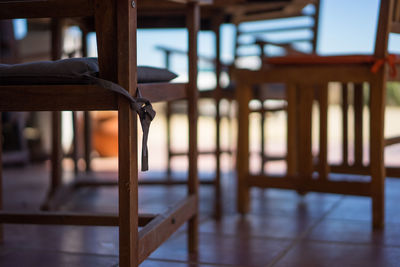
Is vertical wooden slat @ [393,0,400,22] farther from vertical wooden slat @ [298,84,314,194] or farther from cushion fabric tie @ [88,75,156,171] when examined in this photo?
cushion fabric tie @ [88,75,156,171]

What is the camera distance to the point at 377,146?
6.48 feet

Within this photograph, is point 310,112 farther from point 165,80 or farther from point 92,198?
point 92,198

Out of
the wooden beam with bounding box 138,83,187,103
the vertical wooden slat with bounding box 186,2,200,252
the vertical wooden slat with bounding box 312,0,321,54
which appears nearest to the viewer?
the wooden beam with bounding box 138,83,187,103

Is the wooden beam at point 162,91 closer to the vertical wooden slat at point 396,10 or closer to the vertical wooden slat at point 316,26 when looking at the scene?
the vertical wooden slat at point 396,10

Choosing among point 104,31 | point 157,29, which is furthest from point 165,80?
point 157,29

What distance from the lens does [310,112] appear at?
2.18m

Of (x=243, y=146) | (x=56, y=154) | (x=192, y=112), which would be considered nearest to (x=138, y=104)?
(x=192, y=112)

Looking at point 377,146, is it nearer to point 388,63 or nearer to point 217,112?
point 388,63

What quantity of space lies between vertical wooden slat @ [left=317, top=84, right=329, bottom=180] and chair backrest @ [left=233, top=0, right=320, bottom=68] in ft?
1.19

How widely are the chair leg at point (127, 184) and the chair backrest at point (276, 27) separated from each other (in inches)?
48.7

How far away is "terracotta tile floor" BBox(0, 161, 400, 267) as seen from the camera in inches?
63.7

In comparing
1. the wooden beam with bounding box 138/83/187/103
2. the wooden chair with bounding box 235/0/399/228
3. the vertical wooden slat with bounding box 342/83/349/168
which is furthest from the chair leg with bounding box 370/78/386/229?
the wooden beam with bounding box 138/83/187/103

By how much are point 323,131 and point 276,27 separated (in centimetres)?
106

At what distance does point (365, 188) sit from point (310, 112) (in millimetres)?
362
